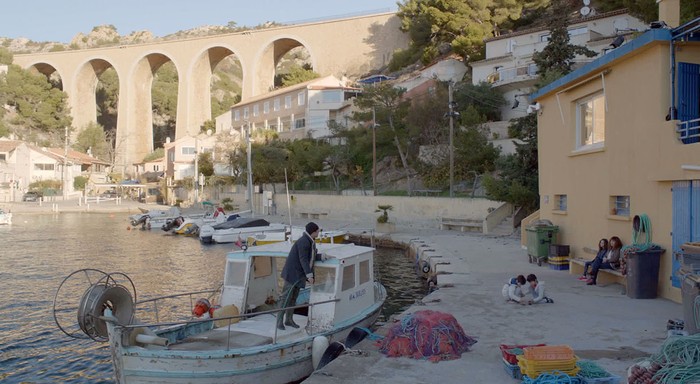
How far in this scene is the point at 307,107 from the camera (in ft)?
207

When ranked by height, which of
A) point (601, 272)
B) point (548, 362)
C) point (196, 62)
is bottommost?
point (548, 362)

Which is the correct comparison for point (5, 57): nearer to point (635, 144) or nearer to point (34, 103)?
point (34, 103)

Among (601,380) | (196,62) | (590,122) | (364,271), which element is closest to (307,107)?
(196,62)

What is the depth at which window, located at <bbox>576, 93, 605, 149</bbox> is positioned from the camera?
46.4ft

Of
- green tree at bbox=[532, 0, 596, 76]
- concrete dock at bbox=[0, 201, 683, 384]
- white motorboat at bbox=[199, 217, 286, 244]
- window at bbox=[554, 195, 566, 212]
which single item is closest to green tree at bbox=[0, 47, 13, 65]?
white motorboat at bbox=[199, 217, 286, 244]

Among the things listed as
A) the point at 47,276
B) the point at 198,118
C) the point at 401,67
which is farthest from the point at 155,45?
the point at 47,276

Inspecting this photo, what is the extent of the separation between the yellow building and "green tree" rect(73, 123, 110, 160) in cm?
9689

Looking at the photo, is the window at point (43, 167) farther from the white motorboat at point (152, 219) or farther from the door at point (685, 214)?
the door at point (685, 214)

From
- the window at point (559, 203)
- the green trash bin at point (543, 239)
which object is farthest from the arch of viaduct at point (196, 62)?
the green trash bin at point (543, 239)

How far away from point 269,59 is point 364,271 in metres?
81.8

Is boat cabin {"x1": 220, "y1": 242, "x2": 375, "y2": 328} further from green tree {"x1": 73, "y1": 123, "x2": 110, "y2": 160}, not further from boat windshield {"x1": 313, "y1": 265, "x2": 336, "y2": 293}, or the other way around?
green tree {"x1": 73, "y1": 123, "x2": 110, "y2": 160}

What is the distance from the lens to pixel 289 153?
49.7 metres

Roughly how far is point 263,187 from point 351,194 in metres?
15.5

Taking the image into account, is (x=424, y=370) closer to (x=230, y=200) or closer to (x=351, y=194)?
(x=351, y=194)
